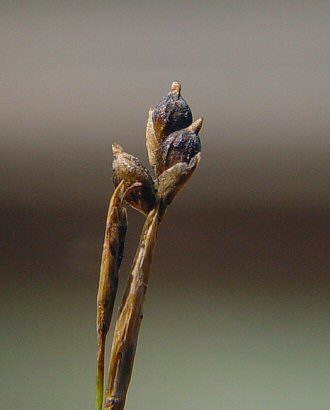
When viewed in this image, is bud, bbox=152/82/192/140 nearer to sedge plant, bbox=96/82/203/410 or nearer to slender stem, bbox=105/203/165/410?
sedge plant, bbox=96/82/203/410

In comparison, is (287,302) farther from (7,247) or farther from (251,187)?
(7,247)

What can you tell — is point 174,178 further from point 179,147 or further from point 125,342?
point 125,342

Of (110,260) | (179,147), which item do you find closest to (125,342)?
(110,260)

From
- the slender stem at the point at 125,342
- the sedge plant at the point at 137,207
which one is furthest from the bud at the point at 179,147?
the slender stem at the point at 125,342

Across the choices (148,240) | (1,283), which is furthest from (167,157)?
(1,283)

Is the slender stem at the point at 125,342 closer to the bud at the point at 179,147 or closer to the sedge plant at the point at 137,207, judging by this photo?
the sedge plant at the point at 137,207
